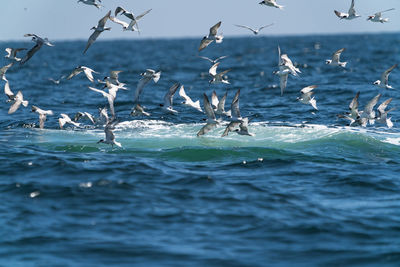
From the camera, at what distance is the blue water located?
13.5 meters

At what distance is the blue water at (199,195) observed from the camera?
44.3 ft

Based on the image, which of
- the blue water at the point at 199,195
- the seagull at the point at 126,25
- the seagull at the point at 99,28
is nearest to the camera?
the blue water at the point at 199,195

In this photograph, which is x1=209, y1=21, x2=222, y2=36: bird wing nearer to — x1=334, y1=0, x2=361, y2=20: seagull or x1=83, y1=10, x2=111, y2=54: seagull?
x1=83, y1=10, x2=111, y2=54: seagull

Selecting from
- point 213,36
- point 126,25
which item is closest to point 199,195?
point 213,36

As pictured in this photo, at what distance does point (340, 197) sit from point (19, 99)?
1331 cm

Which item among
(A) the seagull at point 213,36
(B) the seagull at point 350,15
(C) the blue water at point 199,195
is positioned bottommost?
(C) the blue water at point 199,195

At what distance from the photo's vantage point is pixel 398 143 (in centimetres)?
2458

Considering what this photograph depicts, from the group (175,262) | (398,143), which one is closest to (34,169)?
(175,262)

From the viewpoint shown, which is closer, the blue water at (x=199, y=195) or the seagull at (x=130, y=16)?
the blue water at (x=199, y=195)

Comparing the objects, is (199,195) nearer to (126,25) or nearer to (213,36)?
(213,36)

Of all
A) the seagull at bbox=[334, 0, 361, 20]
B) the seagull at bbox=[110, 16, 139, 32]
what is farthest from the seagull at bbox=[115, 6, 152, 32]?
the seagull at bbox=[334, 0, 361, 20]

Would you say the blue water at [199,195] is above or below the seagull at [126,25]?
below

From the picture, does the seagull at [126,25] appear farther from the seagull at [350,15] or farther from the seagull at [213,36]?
the seagull at [350,15]

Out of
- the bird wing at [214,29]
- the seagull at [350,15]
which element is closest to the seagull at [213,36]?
the bird wing at [214,29]
